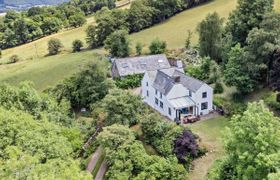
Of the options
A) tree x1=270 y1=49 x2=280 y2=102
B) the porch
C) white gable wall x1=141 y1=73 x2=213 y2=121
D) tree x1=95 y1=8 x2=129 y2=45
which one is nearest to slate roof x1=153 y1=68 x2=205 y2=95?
white gable wall x1=141 y1=73 x2=213 y2=121

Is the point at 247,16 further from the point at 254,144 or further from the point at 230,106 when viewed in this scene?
the point at 254,144

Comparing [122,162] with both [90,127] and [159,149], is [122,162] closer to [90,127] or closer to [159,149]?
[159,149]

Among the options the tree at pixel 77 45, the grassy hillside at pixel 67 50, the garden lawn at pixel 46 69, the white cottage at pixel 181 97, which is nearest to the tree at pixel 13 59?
the grassy hillside at pixel 67 50

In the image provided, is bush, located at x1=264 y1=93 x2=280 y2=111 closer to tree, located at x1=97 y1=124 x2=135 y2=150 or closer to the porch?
the porch

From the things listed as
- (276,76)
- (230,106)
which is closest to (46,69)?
(230,106)

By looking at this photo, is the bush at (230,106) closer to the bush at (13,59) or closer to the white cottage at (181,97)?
the white cottage at (181,97)

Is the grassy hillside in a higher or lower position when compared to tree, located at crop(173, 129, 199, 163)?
lower

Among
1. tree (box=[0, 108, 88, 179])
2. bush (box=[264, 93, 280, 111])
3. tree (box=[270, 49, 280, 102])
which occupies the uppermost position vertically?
tree (box=[0, 108, 88, 179])
